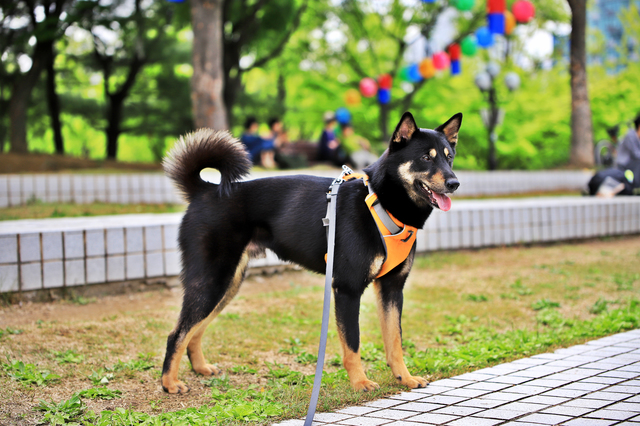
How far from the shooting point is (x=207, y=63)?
A: 10.2m

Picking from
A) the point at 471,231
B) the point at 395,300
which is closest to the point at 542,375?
the point at 395,300

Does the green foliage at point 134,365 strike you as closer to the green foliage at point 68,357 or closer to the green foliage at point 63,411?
the green foliage at point 68,357

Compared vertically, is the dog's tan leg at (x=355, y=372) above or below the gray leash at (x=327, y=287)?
below

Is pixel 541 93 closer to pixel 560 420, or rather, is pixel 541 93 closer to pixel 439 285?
pixel 439 285

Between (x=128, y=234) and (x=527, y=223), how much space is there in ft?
18.1

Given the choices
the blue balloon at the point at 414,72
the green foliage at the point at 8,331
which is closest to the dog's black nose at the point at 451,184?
the green foliage at the point at 8,331

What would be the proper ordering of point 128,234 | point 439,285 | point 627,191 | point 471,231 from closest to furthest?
point 128,234
point 439,285
point 471,231
point 627,191

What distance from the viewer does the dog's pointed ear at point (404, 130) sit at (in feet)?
9.58

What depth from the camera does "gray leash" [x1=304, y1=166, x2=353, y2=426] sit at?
7.84ft

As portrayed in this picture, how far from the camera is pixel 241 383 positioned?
316cm

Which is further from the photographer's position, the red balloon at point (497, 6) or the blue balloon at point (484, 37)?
the blue balloon at point (484, 37)

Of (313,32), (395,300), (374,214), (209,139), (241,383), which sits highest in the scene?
(313,32)

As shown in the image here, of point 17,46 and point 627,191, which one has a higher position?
point 17,46

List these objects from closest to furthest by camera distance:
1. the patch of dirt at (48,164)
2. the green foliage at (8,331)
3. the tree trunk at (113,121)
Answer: the green foliage at (8,331) < the patch of dirt at (48,164) < the tree trunk at (113,121)
